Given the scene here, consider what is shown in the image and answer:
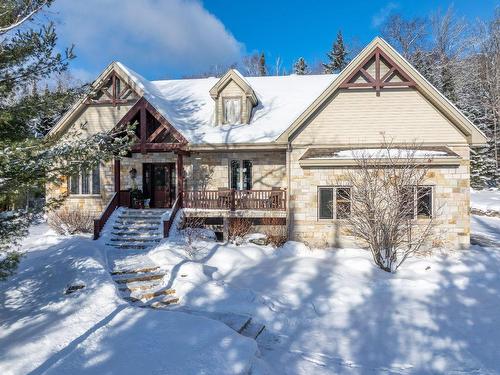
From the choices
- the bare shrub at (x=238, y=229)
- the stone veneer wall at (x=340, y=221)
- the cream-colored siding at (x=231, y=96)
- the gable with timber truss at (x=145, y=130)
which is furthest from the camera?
the cream-colored siding at (x=231, y=96)

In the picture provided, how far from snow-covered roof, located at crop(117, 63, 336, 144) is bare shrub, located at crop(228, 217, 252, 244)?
346 cm

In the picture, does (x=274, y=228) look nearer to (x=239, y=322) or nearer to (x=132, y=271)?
(x=132, y=271)

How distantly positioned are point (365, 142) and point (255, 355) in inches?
412

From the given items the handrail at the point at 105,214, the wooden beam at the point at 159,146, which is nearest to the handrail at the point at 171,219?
the wooden beam at the point at 159,146

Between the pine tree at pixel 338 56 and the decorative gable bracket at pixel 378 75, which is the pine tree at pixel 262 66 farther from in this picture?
the decorative gable bracket at pixel 378 75

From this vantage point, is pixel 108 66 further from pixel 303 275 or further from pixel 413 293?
pixel 413 293

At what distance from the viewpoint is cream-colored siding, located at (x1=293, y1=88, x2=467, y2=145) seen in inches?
539

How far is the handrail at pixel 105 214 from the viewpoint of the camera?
42.3 ft

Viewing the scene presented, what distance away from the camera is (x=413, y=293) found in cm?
932

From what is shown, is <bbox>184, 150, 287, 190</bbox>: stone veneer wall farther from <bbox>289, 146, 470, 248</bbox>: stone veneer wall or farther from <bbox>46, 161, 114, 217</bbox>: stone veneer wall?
<bbox>46, 161, 114, 217</bbox>: stone veneer wall

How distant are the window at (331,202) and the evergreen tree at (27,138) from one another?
29.1 feet

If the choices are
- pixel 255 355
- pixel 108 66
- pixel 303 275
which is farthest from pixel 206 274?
pixel 108 66

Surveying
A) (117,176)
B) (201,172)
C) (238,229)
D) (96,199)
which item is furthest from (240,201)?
(96,199)

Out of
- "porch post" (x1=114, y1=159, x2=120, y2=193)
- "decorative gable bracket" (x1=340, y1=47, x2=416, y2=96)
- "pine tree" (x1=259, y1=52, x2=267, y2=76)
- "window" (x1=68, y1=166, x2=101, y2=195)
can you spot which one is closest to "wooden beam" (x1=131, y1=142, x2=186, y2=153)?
"porch post" (x1=114, y1=159, x2=120, y2=193)
